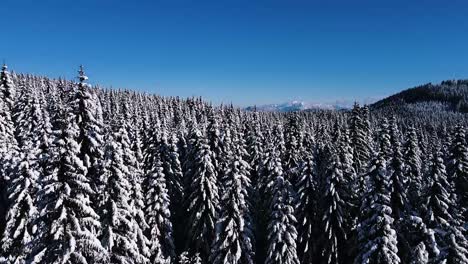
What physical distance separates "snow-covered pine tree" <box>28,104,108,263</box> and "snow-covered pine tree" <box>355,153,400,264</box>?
21.7 m

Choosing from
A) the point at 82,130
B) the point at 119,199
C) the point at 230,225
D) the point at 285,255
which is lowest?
the point at 285,255

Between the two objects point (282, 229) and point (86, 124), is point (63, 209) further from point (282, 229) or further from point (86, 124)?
point (282, 229)

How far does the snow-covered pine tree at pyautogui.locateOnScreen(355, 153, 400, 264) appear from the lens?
1204 inches

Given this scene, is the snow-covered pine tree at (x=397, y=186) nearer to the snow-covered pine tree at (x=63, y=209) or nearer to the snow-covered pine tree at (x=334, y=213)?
the snow-covered pine tree at (x=334, y=213)

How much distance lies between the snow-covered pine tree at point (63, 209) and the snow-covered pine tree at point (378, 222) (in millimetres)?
21669

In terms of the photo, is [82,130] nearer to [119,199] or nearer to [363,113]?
[119,199]

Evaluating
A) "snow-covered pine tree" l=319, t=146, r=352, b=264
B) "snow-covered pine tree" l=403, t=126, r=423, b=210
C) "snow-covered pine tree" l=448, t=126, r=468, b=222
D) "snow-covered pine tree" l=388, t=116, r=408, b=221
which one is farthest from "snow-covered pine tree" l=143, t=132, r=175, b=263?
"snow-covered pine tree" l=448, t=126, r=468, b=222

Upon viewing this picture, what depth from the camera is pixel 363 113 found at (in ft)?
221

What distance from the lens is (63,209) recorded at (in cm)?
1984

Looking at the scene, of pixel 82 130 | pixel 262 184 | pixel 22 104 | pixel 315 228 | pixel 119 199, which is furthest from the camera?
Answer: pixel 22 104

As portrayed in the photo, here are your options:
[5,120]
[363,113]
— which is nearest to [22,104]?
[5,120]

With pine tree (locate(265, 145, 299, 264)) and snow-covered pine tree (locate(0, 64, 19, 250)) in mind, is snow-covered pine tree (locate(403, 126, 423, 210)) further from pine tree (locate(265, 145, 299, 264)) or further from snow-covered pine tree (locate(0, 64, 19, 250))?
snow-covered pine tree (locate(0, 64, 19, 250))

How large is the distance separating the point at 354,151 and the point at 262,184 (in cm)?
1762

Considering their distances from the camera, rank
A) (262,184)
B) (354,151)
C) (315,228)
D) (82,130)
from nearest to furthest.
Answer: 1. (82,130)
2. (315,228)
3. (262,184)
4. (354,151)
